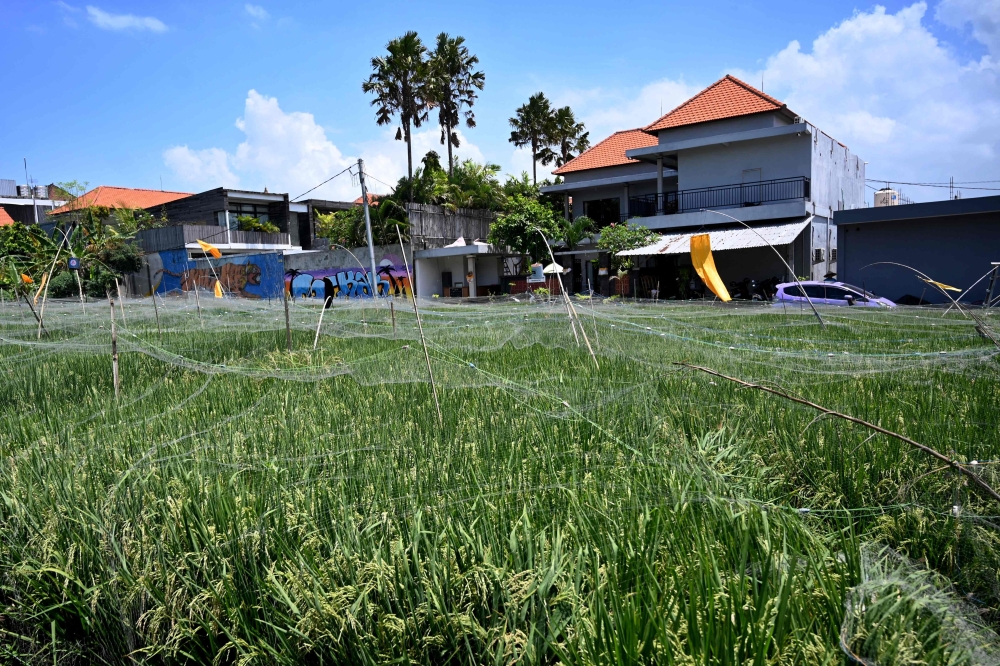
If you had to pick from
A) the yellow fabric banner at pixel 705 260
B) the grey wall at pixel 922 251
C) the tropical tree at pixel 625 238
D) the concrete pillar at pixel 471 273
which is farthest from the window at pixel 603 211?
the yellow fabric banner at pixel 705 260

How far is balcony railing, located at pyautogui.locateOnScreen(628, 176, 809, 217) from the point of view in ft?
72.7

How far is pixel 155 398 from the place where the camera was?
5.28 metres

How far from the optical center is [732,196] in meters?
23.5

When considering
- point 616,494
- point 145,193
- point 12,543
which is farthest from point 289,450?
point 145,193

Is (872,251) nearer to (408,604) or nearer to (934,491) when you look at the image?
(934,491)

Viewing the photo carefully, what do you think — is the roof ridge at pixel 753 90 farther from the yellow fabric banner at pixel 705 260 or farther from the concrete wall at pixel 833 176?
the yellow fabric banner at pixel 705 260

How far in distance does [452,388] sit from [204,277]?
100.0 feet

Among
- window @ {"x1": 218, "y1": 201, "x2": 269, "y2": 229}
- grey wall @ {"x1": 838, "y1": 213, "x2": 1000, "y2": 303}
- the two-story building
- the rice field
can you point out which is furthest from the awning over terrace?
window @ {"x1": 218, "y1": 201, "x2": 269, "y2": 229}

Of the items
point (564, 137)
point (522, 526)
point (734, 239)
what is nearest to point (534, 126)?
point (564, 137)

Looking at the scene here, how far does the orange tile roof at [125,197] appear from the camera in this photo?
38.5m

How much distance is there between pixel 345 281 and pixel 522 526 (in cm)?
2778

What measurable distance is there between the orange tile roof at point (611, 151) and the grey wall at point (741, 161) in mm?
3791

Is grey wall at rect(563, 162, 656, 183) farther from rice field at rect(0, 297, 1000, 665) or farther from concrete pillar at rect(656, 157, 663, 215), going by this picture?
rice field at rect(0, 297, 1000, 665)

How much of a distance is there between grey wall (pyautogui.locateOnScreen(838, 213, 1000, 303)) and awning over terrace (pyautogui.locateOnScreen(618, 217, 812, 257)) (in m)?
1.49
